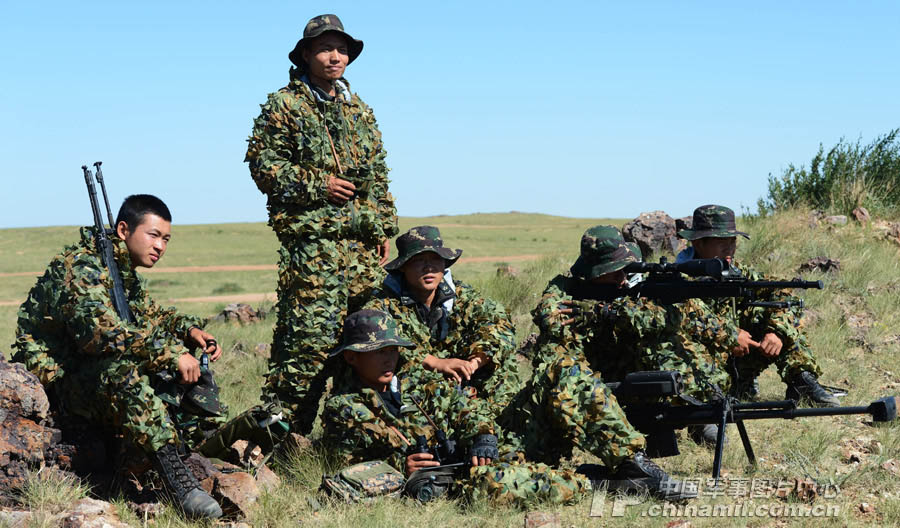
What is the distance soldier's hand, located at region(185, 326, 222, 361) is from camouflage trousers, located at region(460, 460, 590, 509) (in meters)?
1.71

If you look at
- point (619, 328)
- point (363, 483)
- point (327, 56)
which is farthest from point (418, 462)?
point (327, 56)

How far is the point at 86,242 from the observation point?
16.6 feet

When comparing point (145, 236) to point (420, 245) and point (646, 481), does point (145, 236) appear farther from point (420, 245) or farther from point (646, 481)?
point (646, 481)

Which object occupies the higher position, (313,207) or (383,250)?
(313,207)

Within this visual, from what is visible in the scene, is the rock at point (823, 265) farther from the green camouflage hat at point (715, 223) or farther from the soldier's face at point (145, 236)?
the soldier's face at point (145, 236)

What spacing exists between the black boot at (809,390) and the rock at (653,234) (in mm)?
5236

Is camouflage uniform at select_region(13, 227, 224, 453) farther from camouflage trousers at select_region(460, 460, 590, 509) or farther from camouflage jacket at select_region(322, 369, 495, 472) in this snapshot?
camouflage trousers at select_region(460, 460, 590, 509)

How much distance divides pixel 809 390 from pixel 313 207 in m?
4.27

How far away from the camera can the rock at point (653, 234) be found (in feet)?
41.5

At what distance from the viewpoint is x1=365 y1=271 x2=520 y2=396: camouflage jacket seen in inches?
237

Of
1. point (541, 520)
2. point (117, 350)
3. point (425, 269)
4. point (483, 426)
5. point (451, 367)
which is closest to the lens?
point (541, 520)

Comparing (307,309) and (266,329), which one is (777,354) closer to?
(307,309)

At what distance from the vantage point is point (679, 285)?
5707 mm

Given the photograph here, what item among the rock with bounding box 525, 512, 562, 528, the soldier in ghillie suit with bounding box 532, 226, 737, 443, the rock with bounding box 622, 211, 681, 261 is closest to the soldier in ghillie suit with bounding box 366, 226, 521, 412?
the soldier in ghillie suit with bounding box 532, 226, 737, 443
